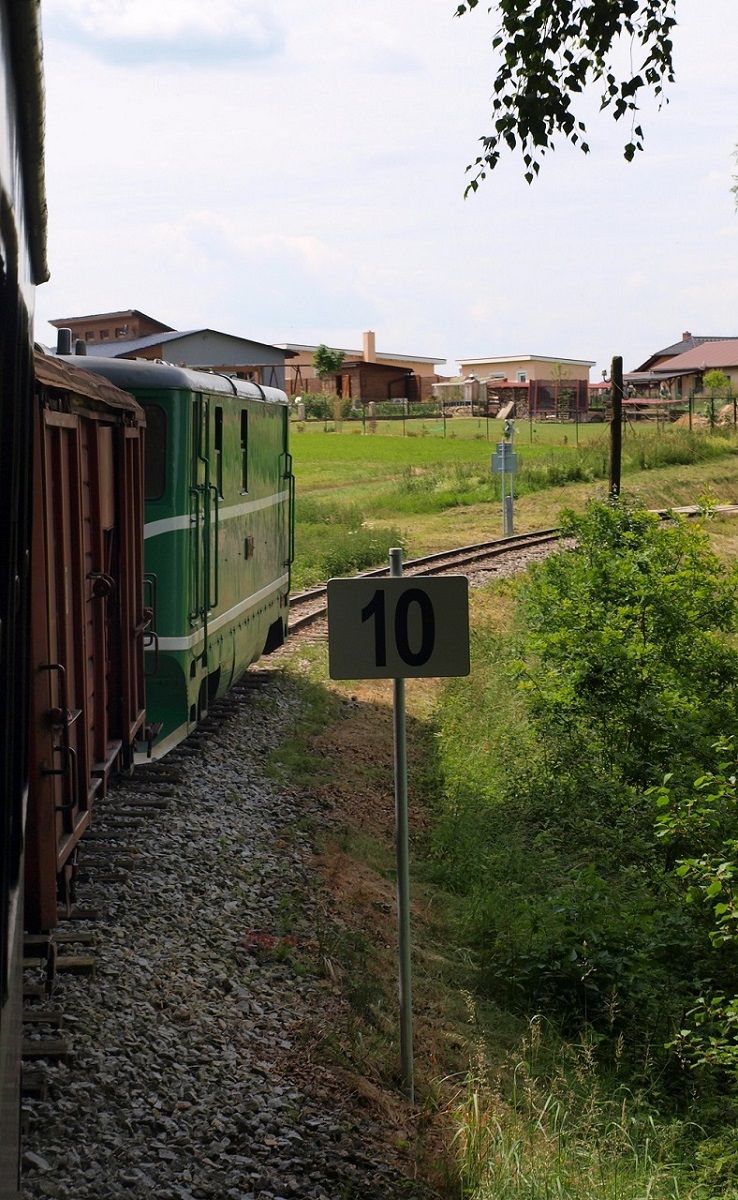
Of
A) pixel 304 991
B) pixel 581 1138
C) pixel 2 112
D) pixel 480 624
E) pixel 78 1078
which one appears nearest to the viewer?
pixel 2 112

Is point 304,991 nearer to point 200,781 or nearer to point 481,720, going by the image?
point 200,781

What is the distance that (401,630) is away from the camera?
6.20 metres

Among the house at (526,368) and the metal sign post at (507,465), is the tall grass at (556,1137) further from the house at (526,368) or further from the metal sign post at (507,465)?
the house at (526,368)

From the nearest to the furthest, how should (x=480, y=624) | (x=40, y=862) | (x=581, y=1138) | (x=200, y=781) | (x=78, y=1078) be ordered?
(x=40, y=862) < (x=78, y=1078) < (x=581, y=1138) < (x=200, y=781) < (x=480, y=624)

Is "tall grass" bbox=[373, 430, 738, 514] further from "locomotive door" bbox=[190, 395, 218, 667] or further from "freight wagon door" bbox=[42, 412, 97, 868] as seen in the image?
"freight wagon door" bbox=[42, 412, 97, 868]

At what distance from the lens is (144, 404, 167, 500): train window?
378 inches

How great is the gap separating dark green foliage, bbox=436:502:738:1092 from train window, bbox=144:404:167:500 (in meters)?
3.62

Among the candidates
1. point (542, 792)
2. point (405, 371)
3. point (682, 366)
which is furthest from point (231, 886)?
point (682, 366)

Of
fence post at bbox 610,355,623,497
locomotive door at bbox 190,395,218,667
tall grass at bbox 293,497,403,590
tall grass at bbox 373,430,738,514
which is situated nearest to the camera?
locomotive door at bbox 190,395,218,667

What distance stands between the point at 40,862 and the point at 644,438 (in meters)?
43.7

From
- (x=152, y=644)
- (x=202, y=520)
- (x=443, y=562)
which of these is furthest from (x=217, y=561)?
(x=443, y=562)

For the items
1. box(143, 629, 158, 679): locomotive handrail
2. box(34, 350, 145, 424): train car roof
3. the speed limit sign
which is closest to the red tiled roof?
box(143, 629, 158, 679): locomotive handrail

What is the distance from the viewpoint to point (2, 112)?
7.87ft

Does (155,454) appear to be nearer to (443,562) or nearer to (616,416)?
(443,562)
